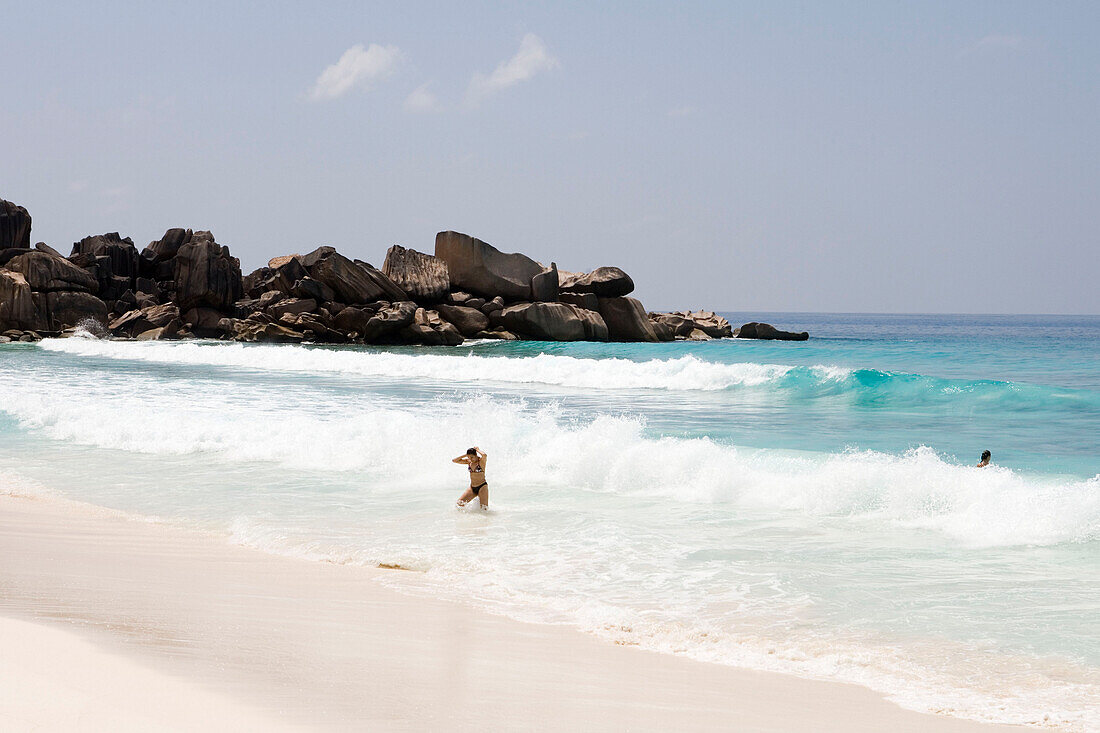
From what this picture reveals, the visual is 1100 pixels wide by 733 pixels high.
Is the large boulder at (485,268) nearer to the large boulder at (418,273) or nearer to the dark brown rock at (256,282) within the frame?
the large boulder at (418,273)

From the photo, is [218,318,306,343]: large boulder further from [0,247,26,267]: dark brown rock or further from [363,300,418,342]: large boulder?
[0,247,26,267]: dark brown rock

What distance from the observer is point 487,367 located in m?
32.1

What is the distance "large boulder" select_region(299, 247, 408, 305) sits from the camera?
47.3 meters

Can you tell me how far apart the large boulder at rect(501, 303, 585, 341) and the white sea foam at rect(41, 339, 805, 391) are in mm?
12647

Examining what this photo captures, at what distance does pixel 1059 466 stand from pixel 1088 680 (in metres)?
8.58

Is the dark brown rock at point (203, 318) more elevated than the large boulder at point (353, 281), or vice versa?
the large boulder at point (353, 281)

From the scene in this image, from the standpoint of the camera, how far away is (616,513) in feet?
31.1

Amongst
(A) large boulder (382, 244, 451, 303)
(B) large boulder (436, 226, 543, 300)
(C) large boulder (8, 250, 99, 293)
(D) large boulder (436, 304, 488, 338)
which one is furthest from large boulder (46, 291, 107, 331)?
(D) large boulder (436, 304, 488, 338)

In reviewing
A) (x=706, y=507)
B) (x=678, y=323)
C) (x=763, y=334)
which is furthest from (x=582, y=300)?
(x=706, y=507)

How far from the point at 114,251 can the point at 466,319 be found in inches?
1060

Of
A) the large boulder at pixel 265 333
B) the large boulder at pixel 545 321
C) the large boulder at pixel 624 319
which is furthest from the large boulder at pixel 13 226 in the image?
the large boulder at pixel 624 319

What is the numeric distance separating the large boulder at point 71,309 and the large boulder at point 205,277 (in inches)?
176

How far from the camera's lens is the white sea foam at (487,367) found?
26.1 meters

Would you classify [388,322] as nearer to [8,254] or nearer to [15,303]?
[15,303]
